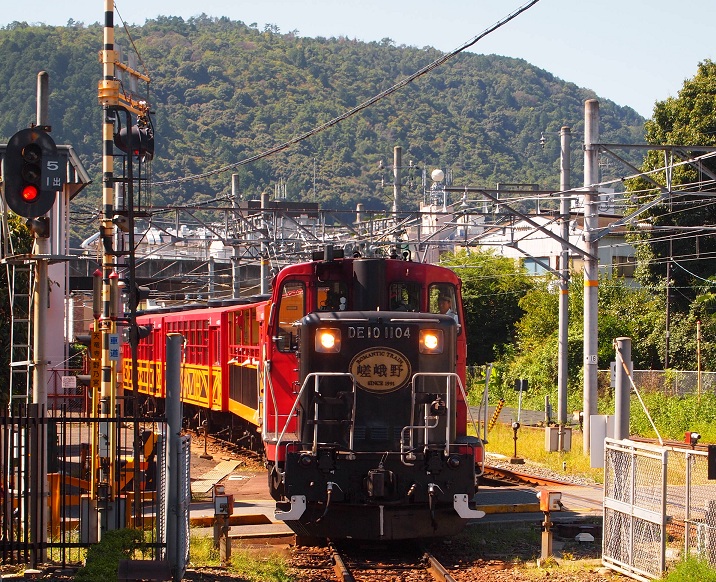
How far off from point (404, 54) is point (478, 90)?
23760 mm

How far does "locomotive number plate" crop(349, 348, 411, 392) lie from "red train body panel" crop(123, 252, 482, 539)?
0.01m

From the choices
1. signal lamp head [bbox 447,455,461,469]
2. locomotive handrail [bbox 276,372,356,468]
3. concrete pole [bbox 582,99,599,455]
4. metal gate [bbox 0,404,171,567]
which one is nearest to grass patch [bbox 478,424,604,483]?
concrete pole [bbox 582,99,599,455]

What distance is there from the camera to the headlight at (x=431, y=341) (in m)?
11.9

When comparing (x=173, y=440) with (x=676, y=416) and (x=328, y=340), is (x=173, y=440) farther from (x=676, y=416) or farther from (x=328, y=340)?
(x=676, y=416)

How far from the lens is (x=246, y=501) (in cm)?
1584

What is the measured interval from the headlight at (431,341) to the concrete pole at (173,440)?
10.4 ft

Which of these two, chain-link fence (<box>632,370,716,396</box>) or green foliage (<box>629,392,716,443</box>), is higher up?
chain-link fence (<box>632,370,716,396</box>)

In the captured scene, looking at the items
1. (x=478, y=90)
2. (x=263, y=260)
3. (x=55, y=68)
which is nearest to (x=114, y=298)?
(x=263, y=260)

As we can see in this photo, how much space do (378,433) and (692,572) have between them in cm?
381

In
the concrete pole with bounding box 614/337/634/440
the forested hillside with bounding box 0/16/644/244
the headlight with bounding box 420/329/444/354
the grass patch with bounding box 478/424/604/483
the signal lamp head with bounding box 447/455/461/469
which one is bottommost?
the grass patch with bounding box 478/424/604/483

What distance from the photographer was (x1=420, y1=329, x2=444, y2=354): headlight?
11.9 metres

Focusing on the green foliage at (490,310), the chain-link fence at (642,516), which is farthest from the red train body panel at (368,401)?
the green foliage at (490,310)

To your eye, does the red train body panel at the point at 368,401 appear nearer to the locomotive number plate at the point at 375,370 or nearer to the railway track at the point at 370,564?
the locomotive number plate at the point at 375,370

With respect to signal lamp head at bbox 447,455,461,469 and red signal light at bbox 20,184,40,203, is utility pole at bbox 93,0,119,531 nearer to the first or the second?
red signal light at bbox 20,184,40,203
